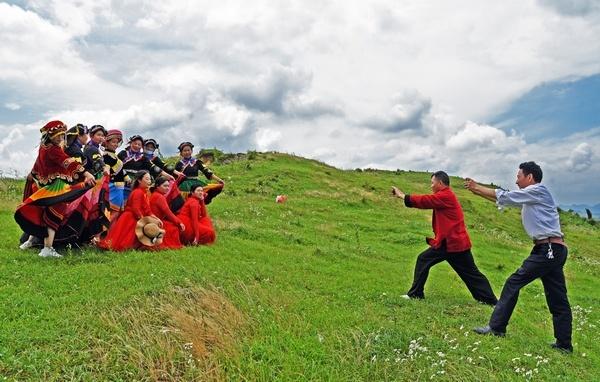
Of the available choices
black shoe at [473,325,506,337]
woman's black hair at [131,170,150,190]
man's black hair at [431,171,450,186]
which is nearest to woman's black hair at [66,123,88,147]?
woman's black hair at [131,170,150,190]

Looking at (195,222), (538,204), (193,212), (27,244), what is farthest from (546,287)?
(27,244)

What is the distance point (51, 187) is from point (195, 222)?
12.4 feet

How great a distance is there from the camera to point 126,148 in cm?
1303

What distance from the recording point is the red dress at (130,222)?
1176cm

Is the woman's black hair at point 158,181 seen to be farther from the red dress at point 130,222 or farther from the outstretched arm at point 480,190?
the outstretched arm at point 480,190

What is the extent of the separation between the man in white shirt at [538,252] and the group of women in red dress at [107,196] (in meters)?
7.58

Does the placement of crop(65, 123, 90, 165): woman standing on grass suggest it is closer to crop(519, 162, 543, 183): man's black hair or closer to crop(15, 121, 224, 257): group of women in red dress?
crop(15, 121, 224, 257): group of women in red dress

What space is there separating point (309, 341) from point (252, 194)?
67.7 feet

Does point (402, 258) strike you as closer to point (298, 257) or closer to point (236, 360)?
point (298, 257)

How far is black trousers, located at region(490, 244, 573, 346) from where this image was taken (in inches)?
325

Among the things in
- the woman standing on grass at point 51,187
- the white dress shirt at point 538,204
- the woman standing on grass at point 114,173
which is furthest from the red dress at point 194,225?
the white dress shirt at point 538,204

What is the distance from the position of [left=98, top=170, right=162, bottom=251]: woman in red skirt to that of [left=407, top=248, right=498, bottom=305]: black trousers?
21.3 ft

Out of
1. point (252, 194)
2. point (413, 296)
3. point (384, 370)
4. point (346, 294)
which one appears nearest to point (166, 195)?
point (346, 294)

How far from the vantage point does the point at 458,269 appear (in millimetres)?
10828
